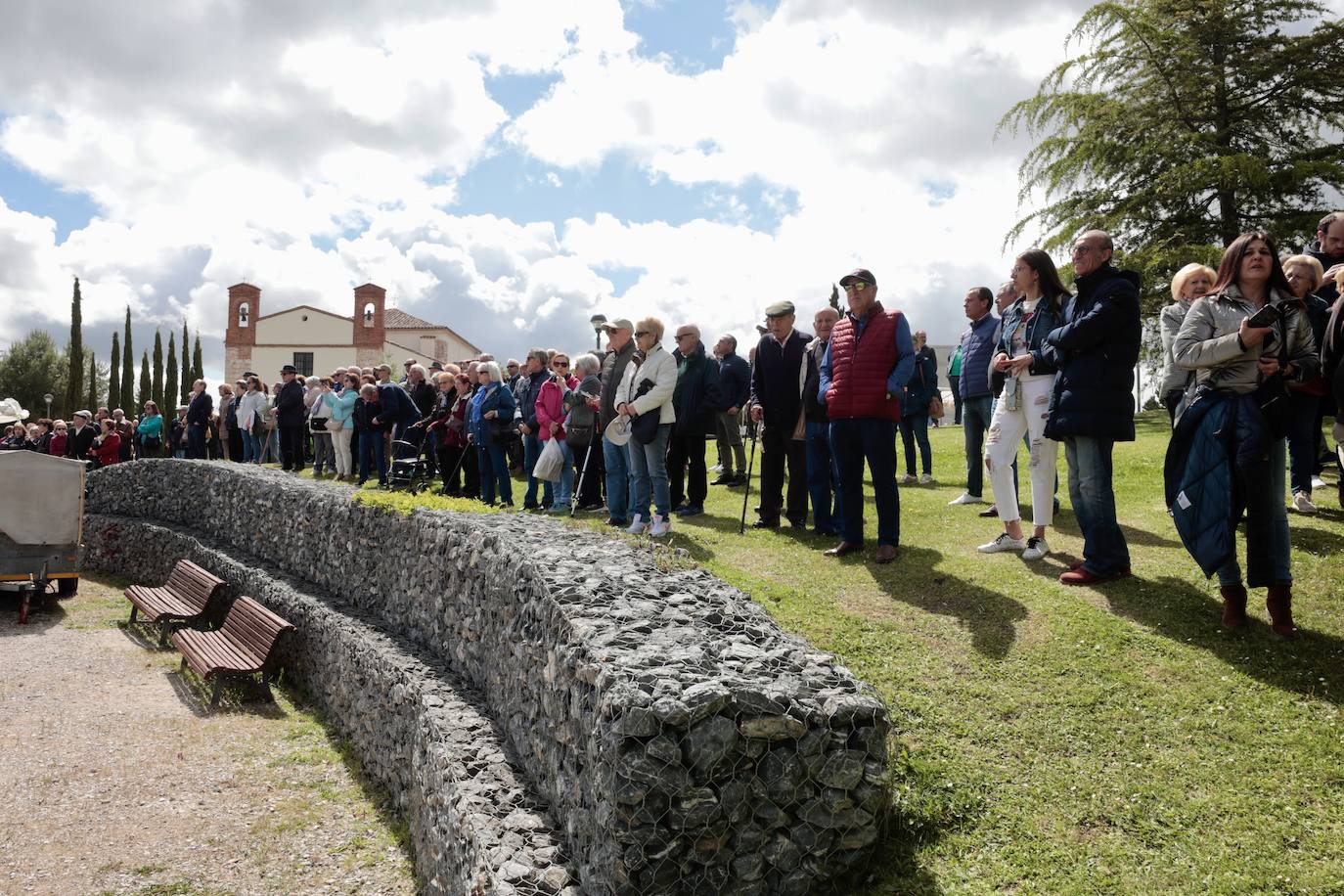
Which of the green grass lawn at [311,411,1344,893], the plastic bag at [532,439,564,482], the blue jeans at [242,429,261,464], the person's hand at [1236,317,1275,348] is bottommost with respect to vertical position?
the green grass lawn at [311,411,1344,893]

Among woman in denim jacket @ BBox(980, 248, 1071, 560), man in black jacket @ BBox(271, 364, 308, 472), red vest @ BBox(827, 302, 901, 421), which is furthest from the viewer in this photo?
man in black jacket @ BBox(271, 364, 308, 472)

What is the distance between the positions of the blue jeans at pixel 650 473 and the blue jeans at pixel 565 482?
2.21 m

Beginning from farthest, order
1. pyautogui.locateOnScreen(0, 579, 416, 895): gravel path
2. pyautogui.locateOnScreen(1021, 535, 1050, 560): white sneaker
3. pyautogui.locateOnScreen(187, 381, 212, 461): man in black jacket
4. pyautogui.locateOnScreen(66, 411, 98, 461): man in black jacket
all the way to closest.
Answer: pyautogui.locateOnScreen(66, 411, 98, 461): man in black jacket → pyautogui.locateOnScreen(187, 381, 212, 461): man in black jacket → pyautogui.locateOnScreen(1021, 535, 1050, 560): white sneaker → pyautogui.locateOnScreen(0, 579, 416, 895): gravel path

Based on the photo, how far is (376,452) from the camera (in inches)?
623

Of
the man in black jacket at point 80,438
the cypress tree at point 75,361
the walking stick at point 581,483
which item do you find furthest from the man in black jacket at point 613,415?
the cypress tree at point 75,361

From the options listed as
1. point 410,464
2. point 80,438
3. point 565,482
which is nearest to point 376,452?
point 410,464

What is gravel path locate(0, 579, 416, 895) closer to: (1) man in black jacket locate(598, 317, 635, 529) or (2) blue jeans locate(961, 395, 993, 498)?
(1) man in black jacket locate(598, 317, 635, 529)

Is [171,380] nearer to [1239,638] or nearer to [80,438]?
[80,438]

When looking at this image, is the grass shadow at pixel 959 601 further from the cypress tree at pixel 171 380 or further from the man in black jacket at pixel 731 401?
the cypress tree at pixel 171 380

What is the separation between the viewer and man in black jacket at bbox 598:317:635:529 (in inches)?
370

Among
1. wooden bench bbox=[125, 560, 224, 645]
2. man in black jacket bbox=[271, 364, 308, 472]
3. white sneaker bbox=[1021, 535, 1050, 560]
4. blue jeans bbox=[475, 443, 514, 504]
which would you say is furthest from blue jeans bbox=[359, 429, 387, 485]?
white sneaker bbox=[1021, 535, 1050, 560]

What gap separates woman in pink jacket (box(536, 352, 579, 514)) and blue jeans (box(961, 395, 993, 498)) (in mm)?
4686

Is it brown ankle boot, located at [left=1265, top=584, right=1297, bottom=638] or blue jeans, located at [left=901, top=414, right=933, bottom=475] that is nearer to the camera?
brown ankle boot, located at [left=1265, top=584, right=1297, bottom=638]

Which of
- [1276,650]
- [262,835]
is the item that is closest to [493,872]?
[262,835]
